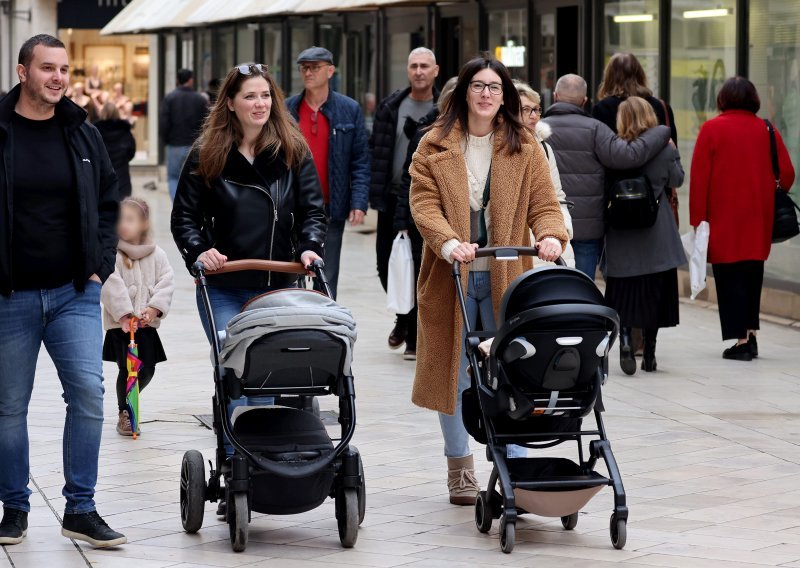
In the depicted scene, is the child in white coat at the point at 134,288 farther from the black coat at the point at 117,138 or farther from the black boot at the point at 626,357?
the black coat at the point at 117,138

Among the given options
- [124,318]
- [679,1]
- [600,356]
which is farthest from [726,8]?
[600,356]

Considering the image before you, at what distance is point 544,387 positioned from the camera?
6.05 metres

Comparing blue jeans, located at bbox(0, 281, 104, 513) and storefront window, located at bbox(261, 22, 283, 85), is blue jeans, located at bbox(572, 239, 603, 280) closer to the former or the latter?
blue jeans, located at bbox(0, 281, 104, 513)

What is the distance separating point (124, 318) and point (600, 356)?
124 inches

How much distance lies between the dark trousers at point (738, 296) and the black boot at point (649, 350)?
2.69ft

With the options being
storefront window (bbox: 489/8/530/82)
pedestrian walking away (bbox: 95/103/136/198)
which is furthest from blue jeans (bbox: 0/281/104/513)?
pedestrian walking away (bbox: 95/103/136/198)

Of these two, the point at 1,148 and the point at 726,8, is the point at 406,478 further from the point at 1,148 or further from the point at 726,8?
the point at 726,8

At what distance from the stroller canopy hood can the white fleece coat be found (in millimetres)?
2246

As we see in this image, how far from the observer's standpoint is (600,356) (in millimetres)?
6066

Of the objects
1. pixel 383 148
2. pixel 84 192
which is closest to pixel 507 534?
pixel 84 192

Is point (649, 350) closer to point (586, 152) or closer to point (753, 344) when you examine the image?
point (753, 344)

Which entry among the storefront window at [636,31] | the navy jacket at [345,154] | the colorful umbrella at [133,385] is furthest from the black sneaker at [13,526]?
the storefront window at [636,31]

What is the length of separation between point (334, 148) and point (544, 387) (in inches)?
185

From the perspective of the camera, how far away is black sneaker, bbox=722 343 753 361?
11359mm
